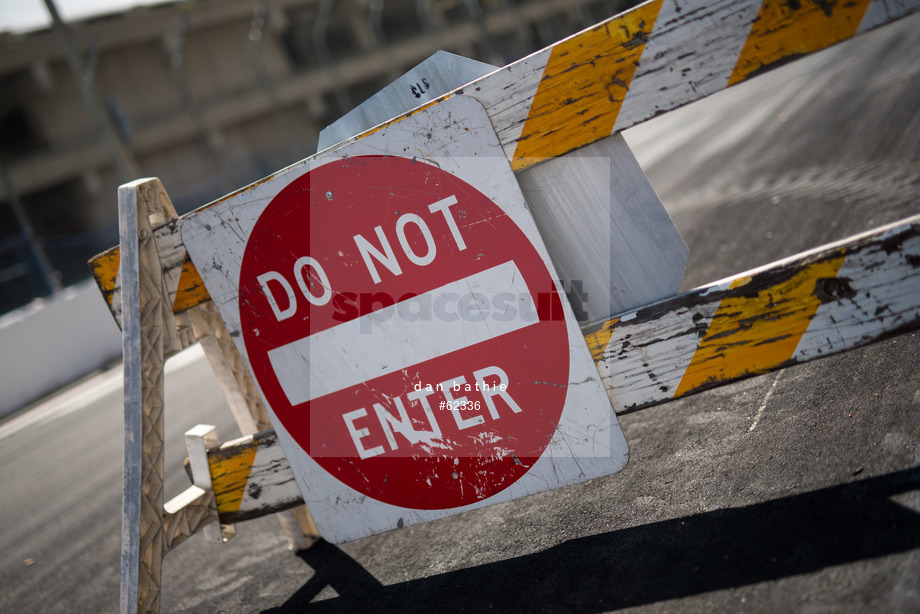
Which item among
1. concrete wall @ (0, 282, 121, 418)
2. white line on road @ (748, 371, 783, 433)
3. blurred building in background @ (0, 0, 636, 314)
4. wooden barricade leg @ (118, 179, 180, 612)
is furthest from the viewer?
blurred building in background @ (0, 0, 636, 314)

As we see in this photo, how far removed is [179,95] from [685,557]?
3313 cm

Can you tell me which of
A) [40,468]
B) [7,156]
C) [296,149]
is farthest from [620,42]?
[7,156]

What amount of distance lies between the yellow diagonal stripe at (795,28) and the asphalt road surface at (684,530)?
113 cm

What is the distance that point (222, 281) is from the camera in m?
2.32

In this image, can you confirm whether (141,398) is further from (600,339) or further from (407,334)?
(600,339)

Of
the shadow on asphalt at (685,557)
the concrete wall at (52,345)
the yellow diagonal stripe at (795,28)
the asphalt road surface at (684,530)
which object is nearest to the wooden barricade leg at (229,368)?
the asphalt road surface at (684,530)

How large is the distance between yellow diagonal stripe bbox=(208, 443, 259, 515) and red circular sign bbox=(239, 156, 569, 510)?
26 centimetres

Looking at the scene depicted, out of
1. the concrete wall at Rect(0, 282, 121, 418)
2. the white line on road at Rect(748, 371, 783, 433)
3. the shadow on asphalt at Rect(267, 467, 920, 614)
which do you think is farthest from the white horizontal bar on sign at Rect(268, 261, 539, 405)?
the concrete wall at Rect(0, 282, 121, 418)

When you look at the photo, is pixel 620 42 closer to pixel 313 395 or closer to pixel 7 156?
pixel 313 395

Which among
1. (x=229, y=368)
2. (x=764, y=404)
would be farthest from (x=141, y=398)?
(x=764, y=404)

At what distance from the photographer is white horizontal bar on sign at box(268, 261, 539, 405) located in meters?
2.06

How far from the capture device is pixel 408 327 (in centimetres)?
216

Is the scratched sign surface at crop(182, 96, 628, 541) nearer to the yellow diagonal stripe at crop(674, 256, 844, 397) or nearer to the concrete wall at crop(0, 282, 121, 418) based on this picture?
the yellow diagonal stripe at crop(674, 256, 844, 397)

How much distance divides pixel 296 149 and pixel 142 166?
25.8 ft
